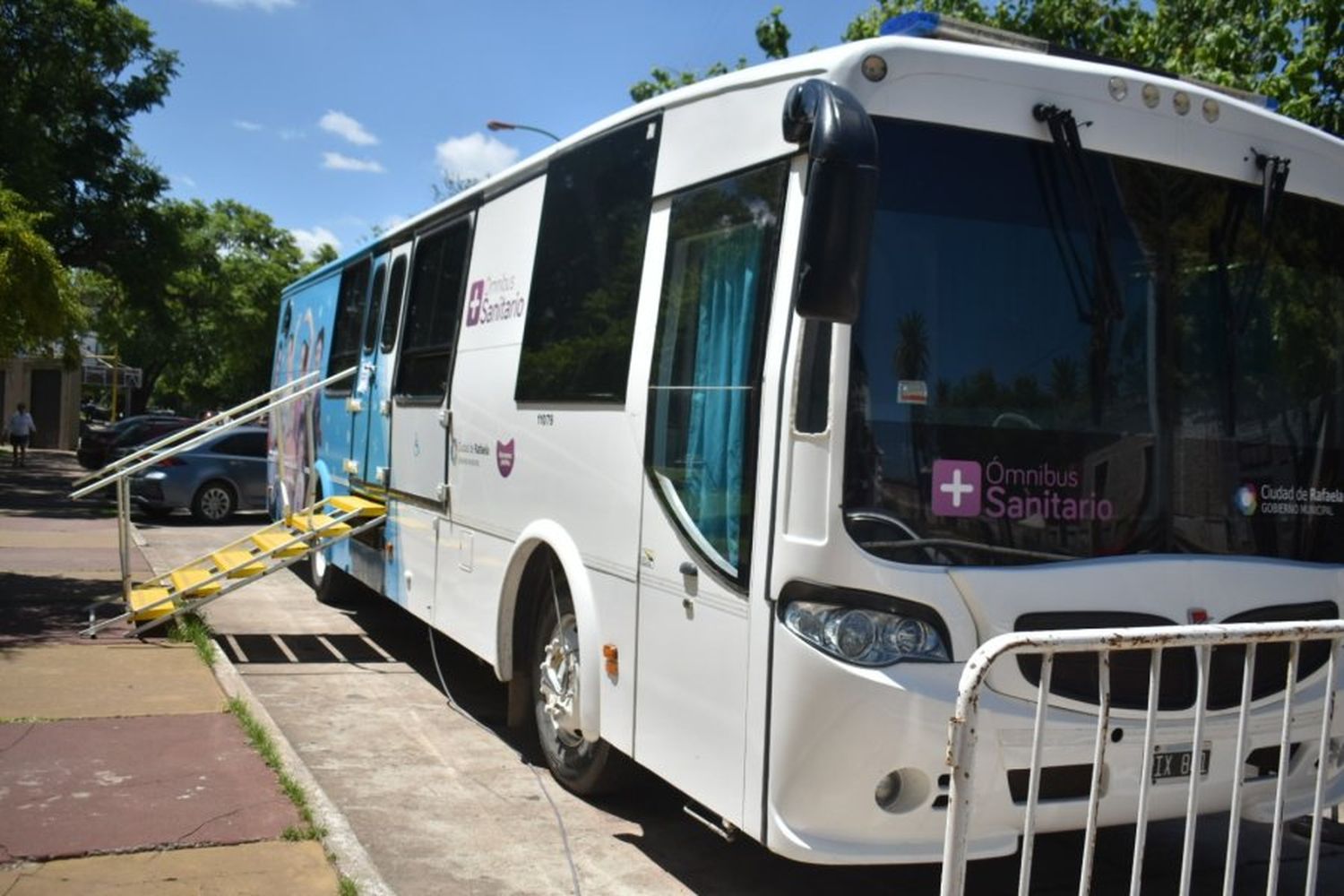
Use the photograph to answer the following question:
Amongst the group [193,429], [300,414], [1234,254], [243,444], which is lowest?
[243,444]

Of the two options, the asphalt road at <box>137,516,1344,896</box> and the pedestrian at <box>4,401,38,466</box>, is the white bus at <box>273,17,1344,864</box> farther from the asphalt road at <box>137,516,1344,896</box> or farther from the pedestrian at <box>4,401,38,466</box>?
the pedestrian at <box>4,401,38,466</box>

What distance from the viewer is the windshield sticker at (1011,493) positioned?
405cm

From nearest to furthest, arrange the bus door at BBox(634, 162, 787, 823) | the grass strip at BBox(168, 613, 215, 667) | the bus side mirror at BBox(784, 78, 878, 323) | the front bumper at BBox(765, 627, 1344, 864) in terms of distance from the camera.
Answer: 1. the bus side mirror at BBox(784, 78, 878, 323)
2. the front bumper at BBox(765, 627, 1344, 864)
3. the bus door at BBox(634, 162, 787, 823)
4. the grass strip at BBox(168, 613, 215, 667)

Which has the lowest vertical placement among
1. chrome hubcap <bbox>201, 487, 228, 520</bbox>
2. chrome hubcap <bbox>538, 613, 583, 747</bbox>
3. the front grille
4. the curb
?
the curb

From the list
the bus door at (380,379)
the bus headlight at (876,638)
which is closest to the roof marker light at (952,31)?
the bus headlight at (876,638)

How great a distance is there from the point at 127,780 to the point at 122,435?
22823mm

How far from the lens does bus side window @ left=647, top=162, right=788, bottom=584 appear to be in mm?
4324

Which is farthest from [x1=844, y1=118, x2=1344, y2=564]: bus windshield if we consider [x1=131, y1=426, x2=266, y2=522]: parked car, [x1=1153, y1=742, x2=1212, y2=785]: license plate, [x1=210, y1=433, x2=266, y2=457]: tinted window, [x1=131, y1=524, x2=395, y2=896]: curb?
[x1=210, y1=433, x2=266, y2=457]: tinted window

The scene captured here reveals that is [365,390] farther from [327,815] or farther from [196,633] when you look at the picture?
[327,815]

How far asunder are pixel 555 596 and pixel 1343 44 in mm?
8346

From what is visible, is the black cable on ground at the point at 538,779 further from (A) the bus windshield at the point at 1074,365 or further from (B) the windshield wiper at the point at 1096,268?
(B) the windshield wiper at the point at 1096,268

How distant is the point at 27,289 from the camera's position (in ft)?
28.5

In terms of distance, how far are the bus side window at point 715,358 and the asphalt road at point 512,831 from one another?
1545 millimetres

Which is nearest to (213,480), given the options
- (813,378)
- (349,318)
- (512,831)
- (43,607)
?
(43,607)
